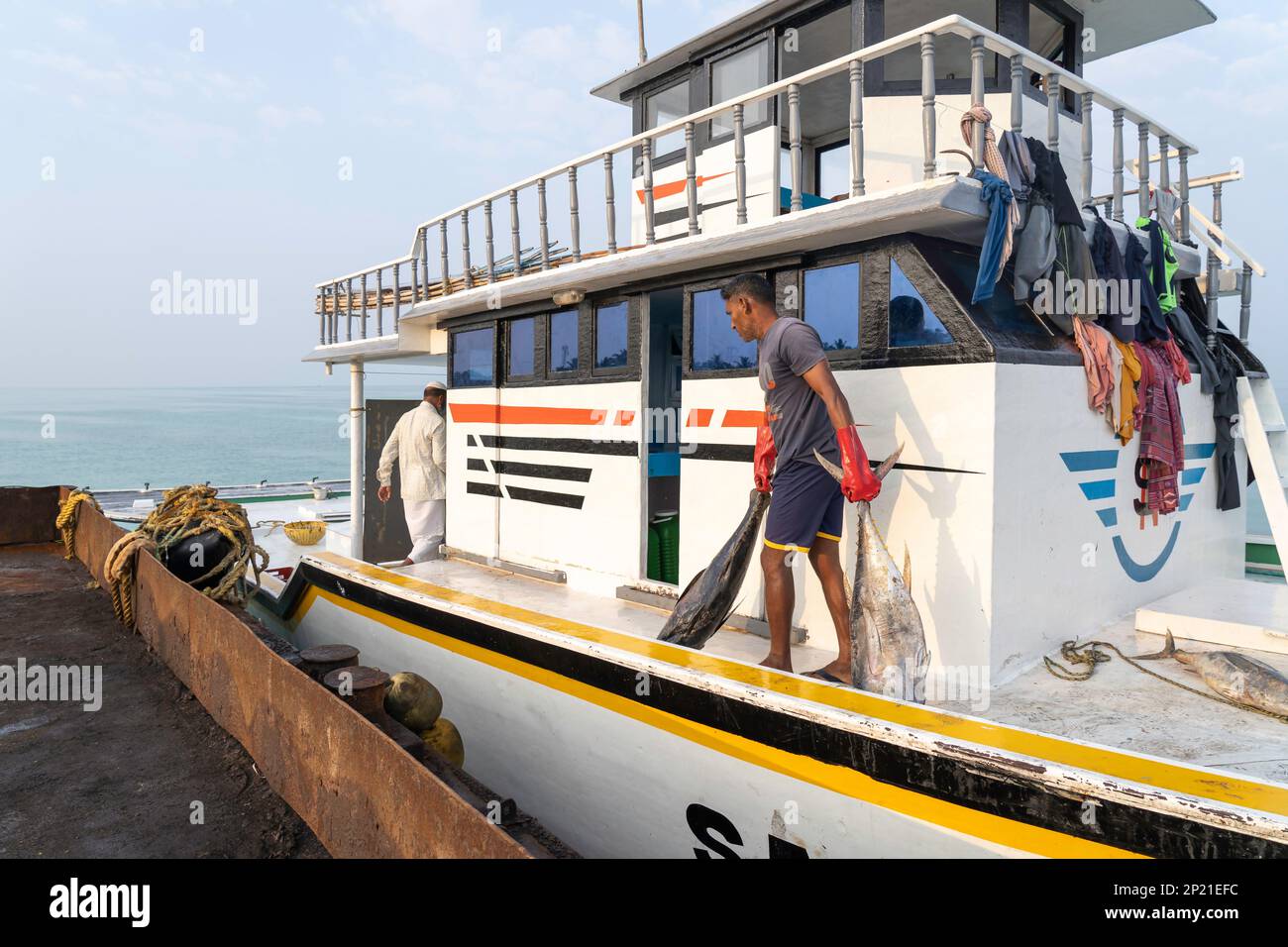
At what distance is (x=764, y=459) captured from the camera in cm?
455

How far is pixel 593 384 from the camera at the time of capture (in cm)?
641

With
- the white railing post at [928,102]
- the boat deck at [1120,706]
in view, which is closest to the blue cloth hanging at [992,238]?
the white railing post at [928,102]

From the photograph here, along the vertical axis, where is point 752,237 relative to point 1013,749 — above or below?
above

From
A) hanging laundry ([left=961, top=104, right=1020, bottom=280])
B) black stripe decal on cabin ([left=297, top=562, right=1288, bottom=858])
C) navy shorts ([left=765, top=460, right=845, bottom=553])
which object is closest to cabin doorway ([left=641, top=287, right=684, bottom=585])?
black stripe decal on cabin ([left=297, top=562, right=1288, bottom=858])

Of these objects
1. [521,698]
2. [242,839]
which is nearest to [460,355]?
[521,698]

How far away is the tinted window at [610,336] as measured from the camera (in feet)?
20.2

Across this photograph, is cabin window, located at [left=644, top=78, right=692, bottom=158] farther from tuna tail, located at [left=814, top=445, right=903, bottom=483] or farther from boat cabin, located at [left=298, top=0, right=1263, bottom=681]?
tuna tail, located at [left=814, top=445, right=903, bottom=483]

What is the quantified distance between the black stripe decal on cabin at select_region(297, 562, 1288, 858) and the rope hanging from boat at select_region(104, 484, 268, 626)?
297cm

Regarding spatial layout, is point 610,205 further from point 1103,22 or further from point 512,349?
point 1103,22

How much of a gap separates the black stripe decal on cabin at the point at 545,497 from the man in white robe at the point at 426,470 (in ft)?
5.27

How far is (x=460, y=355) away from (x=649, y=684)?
4.74m

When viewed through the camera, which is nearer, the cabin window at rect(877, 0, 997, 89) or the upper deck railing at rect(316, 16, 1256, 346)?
the upper deck railing at rect(316, 16, 1256, 346)

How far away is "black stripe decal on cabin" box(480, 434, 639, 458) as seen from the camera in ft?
20.1
